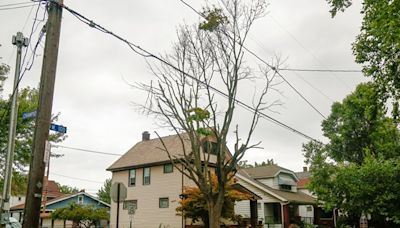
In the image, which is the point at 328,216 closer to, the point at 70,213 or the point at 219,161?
the point at 70,213

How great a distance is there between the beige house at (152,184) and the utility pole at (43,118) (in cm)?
2240

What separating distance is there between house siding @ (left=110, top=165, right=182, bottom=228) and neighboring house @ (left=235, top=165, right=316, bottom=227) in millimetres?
5641

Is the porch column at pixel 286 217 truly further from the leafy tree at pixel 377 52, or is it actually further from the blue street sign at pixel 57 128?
the blue street sign at pixel 57 128

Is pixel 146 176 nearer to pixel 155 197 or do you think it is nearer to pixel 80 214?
pixel 155 197

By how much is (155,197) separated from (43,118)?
26.3 m

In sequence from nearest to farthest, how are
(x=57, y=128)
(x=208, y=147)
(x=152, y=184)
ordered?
1. (x=57, y=128)
2. (x=208, y=147)
3. (x=152, y=184)

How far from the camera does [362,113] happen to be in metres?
39.4

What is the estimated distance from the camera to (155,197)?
32.6 meters

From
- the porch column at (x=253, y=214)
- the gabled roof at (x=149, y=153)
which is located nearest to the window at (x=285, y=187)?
the porch column at (x=253, y=214)

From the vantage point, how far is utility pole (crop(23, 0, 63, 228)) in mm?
6801

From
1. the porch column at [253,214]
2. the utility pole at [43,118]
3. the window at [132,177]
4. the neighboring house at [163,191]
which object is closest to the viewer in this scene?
the utility pole at [43,118]

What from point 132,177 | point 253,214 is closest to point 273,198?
point 253,214

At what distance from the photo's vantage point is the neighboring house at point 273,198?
3403 cm

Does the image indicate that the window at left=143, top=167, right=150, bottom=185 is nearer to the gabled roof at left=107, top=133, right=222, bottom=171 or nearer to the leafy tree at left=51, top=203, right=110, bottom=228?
the gabled roof at left=107, top=133, right=222, bottom=171
